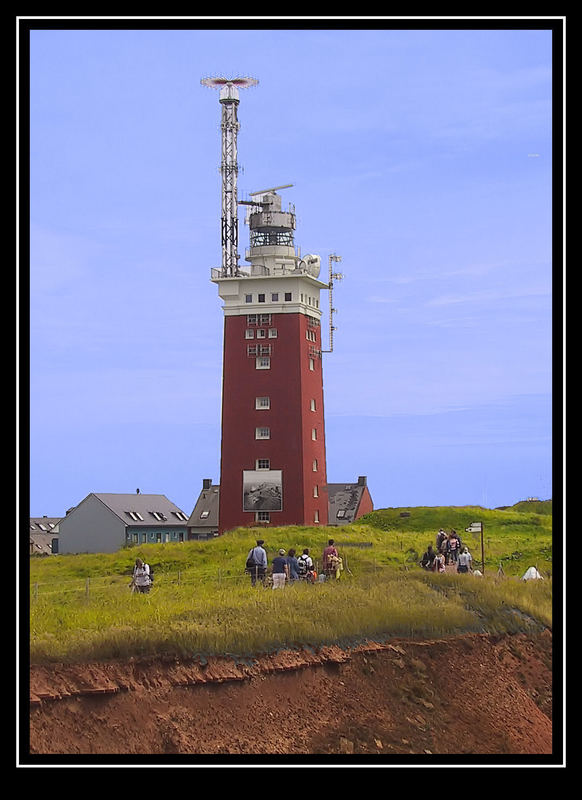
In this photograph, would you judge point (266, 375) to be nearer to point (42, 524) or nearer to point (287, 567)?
point (287, 567)

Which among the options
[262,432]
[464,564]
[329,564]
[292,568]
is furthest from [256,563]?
[262,432]

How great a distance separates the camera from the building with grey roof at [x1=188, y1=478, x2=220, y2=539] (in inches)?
3403

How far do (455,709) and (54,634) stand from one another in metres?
10.1

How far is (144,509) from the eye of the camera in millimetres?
88625

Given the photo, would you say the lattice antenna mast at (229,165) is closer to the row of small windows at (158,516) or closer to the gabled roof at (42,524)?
the row of small windows at (158,516)

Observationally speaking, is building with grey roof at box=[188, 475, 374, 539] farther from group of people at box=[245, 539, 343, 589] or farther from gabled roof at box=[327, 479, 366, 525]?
group of people at box=[245, 539, 343, 589]

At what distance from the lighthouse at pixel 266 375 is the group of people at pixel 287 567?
27.4 metres

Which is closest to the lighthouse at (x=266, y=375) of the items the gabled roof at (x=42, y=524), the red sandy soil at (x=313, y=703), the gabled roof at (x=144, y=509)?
the gabled roof at (x=144, y=509)

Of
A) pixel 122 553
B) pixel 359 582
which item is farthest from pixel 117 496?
pixel 359 582

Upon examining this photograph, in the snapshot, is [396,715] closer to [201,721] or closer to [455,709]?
[455,709]

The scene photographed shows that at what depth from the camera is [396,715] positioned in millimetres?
29781

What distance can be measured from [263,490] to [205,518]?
19054 millimetres

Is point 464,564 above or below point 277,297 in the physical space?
below

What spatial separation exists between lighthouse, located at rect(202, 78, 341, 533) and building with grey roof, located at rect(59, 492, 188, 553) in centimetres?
1481
